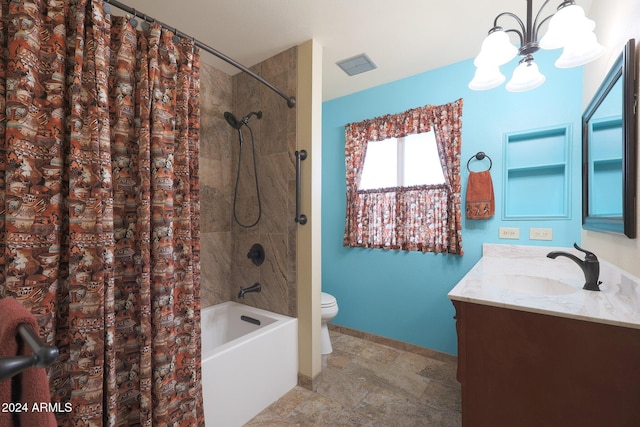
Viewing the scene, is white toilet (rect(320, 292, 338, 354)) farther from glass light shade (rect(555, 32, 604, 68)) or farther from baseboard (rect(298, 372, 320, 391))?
glass light shade (rect(555, 32, 604, 68))

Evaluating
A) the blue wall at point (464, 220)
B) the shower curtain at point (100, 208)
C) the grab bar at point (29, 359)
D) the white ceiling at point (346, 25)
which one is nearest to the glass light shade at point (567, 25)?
the white ceiling at point (346, 25)

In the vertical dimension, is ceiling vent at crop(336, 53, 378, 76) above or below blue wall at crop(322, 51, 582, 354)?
above

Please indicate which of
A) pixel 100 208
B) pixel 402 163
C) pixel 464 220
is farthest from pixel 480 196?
pixel 100 208

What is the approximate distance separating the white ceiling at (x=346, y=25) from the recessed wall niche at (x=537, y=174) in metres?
0.78

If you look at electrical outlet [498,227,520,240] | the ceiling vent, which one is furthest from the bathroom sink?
the ceiling vent

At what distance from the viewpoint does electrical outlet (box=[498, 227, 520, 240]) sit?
1947mm

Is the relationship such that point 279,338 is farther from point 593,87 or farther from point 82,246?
point 593,87

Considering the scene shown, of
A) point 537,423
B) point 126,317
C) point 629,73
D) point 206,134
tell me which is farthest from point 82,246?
point 629,73

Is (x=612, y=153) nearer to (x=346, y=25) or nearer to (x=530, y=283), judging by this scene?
(x=530, y=283)

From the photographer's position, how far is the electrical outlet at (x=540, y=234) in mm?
1839

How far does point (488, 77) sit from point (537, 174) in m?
0.94

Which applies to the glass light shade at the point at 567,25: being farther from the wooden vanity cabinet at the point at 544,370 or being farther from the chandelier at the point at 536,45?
the wooden vanity cabinet at the point at 544,370

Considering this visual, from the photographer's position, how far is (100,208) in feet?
3.22

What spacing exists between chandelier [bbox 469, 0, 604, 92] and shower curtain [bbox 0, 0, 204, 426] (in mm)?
1582
